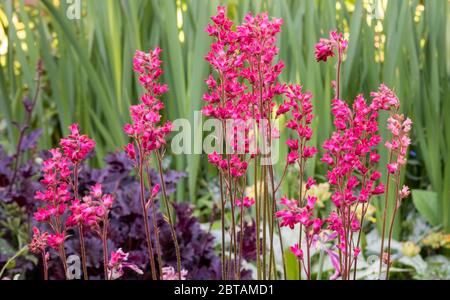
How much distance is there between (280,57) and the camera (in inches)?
103

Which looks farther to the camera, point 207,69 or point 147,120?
point 207,69

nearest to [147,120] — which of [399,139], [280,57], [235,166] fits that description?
[235,166]

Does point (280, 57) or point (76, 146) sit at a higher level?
point (280, 57)

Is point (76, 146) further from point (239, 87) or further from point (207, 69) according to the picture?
point (207, 69)

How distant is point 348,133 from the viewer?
112cm

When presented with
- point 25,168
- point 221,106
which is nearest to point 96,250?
point 25,168

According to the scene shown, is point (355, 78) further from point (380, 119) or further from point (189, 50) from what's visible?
point (189, 50)

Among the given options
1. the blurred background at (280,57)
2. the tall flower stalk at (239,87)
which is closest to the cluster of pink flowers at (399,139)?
the tall flower stalk at (239,87)

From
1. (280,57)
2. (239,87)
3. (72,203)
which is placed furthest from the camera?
(280,57)

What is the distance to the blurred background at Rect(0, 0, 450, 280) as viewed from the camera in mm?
2482

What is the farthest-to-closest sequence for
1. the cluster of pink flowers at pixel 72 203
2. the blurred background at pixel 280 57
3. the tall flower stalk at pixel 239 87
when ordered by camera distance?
1. the blurred background at pixel 280 57
2. the tall flower stalk at pixel 239 87
3. the cluster of pink flowers at pixel 72 203

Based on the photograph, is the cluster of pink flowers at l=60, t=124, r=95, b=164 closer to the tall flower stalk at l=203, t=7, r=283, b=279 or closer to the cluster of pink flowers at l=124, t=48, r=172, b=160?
the cluster of pink flowers at l=124, t=48, r=172, b=160

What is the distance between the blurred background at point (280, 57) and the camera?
2.48 metres

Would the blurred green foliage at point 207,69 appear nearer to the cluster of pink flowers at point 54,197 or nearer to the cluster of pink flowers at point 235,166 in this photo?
the cluster of pink flowers at point 235,166
